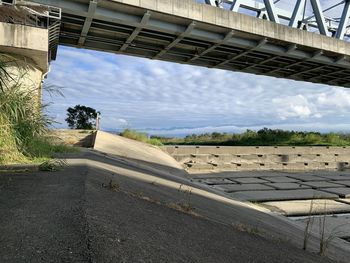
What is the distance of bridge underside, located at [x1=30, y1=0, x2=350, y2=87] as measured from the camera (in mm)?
18516

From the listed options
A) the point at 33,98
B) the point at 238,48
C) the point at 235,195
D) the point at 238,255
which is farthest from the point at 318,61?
the point at 238,255

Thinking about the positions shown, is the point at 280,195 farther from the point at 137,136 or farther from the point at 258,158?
the point at 137,136

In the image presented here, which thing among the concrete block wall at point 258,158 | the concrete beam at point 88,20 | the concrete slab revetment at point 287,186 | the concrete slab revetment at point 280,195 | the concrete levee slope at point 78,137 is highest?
the concrete beam at point 88,20

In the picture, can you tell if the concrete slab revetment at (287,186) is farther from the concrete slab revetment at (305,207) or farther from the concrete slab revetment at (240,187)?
the concrete slab revetment at (305,207)

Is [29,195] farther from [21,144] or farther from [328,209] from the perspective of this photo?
[328,209]

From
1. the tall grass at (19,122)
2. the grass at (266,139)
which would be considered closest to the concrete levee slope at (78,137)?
the tall grass at (19,122)

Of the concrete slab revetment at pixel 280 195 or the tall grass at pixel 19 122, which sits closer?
the tall grass at pixel 19 122

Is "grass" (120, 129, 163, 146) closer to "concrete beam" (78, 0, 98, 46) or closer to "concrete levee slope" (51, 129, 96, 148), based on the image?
"concrete levee slope" (51, 129, 96, 148)

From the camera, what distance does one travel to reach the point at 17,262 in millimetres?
2494

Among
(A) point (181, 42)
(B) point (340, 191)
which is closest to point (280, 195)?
(B) point (340, 191)

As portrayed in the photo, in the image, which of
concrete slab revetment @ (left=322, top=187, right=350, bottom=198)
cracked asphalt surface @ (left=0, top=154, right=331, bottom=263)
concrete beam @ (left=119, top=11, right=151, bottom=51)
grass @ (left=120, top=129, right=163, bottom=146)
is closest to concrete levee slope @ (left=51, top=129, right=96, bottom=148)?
grass @ (left=120, top=129, right=163, bottom=146)

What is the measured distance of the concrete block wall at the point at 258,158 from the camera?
19891 mm

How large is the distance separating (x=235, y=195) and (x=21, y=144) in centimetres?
681

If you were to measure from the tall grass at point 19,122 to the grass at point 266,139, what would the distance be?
2233cm
